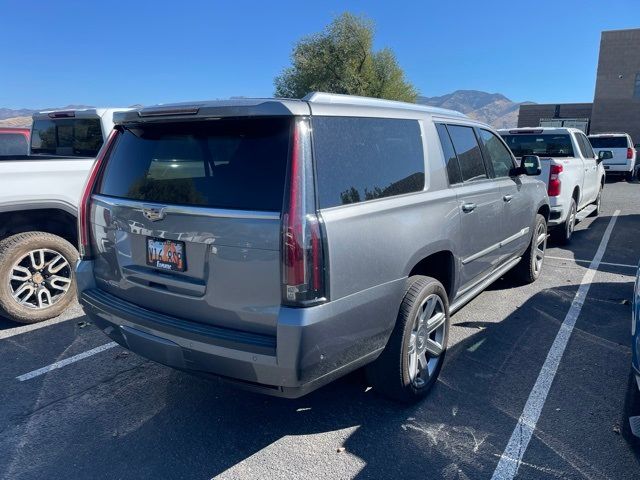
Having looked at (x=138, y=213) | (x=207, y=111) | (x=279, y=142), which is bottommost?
(x=138, y=213)

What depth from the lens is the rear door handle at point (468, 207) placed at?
3636 millimetres

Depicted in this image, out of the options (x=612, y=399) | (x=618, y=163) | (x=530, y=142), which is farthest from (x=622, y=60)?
(x=612, y=399)

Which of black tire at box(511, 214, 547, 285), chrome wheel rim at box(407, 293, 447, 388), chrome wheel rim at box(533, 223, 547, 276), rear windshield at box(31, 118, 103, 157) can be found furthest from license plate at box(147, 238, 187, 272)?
chrome wheel rim at box(533, 223, 547, 276)

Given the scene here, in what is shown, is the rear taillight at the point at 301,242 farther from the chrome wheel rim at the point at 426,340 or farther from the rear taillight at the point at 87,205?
the rear taillight at the point at 87,205

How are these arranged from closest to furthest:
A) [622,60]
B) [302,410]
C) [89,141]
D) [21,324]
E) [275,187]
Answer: [275,187] < [302,410] < [21,324] < [89,141] < [622,60]

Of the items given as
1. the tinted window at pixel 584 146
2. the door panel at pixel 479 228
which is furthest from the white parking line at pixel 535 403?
the tinted window at pixel 584 146

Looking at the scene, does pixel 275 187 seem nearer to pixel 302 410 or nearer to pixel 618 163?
pixel 302 410

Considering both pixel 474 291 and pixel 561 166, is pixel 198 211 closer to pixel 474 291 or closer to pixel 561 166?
pixel 474 291

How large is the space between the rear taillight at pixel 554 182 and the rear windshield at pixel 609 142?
14779 millimetres

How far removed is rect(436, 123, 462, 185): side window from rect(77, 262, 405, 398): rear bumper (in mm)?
1195

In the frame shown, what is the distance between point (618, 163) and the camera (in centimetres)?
1911

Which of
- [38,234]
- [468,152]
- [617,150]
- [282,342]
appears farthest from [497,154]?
[617,150]

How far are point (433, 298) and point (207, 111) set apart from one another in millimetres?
1912

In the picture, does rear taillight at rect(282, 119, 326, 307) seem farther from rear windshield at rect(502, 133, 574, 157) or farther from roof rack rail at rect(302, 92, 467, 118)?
rear windshield at rect(502, 133, 574, 157)
